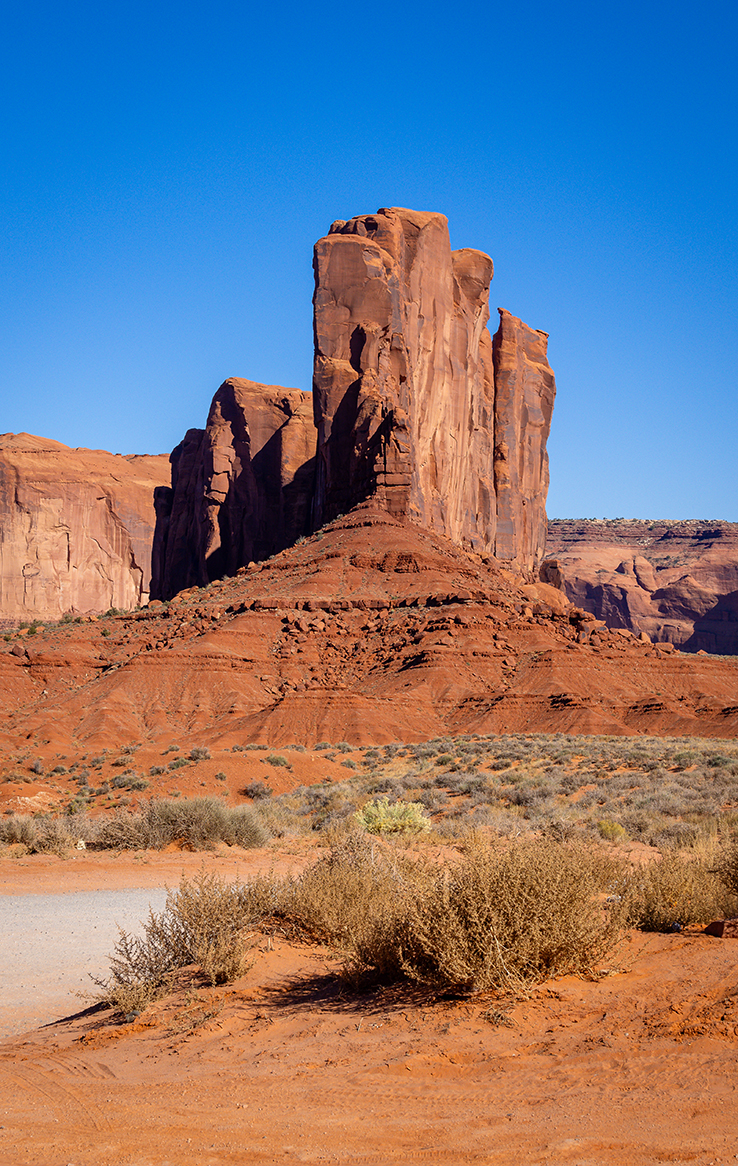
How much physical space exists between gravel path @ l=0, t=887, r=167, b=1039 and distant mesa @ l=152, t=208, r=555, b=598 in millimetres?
48849

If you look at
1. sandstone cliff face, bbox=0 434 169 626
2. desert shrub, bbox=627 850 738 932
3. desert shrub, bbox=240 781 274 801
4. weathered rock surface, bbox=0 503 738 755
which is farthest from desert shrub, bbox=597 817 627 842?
sandstone cliff face, bbox=0 434 169 626

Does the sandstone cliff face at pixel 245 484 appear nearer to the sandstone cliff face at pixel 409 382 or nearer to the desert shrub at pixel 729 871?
the sandstone cliff face at pixel 409 382

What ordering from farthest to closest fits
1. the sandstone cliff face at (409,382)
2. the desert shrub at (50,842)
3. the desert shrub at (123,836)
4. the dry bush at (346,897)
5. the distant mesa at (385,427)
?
1. the distant mesa at (385,427)
2. the sandstone cliff face at (409,382)
3. the desert shrub at (123,836)
4. the desert shrub at (50,842)
5. the dry bush at (346,897)

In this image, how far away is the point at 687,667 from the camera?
4847 cm

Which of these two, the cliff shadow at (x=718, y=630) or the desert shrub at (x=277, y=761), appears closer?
the desert shrub at (x=277, y=761)

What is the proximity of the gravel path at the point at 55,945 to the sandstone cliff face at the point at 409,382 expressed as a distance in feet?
160

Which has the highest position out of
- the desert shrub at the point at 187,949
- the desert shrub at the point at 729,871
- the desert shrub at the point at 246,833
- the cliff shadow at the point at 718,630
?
the cliff shadow at the point at 718,630

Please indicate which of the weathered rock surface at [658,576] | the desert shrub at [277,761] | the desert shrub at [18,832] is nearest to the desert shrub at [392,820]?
the desert shrub at [18,832]

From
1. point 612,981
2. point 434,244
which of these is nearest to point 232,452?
point 434,244

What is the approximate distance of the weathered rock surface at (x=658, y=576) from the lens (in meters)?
133

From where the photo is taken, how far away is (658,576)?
151000mm

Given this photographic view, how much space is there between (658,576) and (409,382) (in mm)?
91174

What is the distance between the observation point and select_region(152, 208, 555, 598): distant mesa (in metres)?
67.8

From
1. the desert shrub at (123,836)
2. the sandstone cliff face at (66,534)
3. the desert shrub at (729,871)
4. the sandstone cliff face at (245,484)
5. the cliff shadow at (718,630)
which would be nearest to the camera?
Result: the desert shrub at (729,871)
